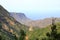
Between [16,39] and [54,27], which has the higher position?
[54,27]

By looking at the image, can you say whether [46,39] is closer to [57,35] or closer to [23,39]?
[57,35]

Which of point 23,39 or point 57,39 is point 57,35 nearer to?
point 57,39

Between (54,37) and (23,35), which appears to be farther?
(23,35)

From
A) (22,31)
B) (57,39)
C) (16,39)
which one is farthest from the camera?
(16,39)

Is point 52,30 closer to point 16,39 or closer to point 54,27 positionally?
point 54,27

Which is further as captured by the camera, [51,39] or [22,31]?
[22,31]

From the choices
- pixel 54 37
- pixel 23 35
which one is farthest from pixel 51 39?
pixel 23 35

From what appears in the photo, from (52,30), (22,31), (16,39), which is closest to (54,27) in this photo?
(52,30)

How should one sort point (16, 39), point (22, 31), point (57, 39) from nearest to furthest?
point (57, 39), point (22, 31), point (16, 39)
